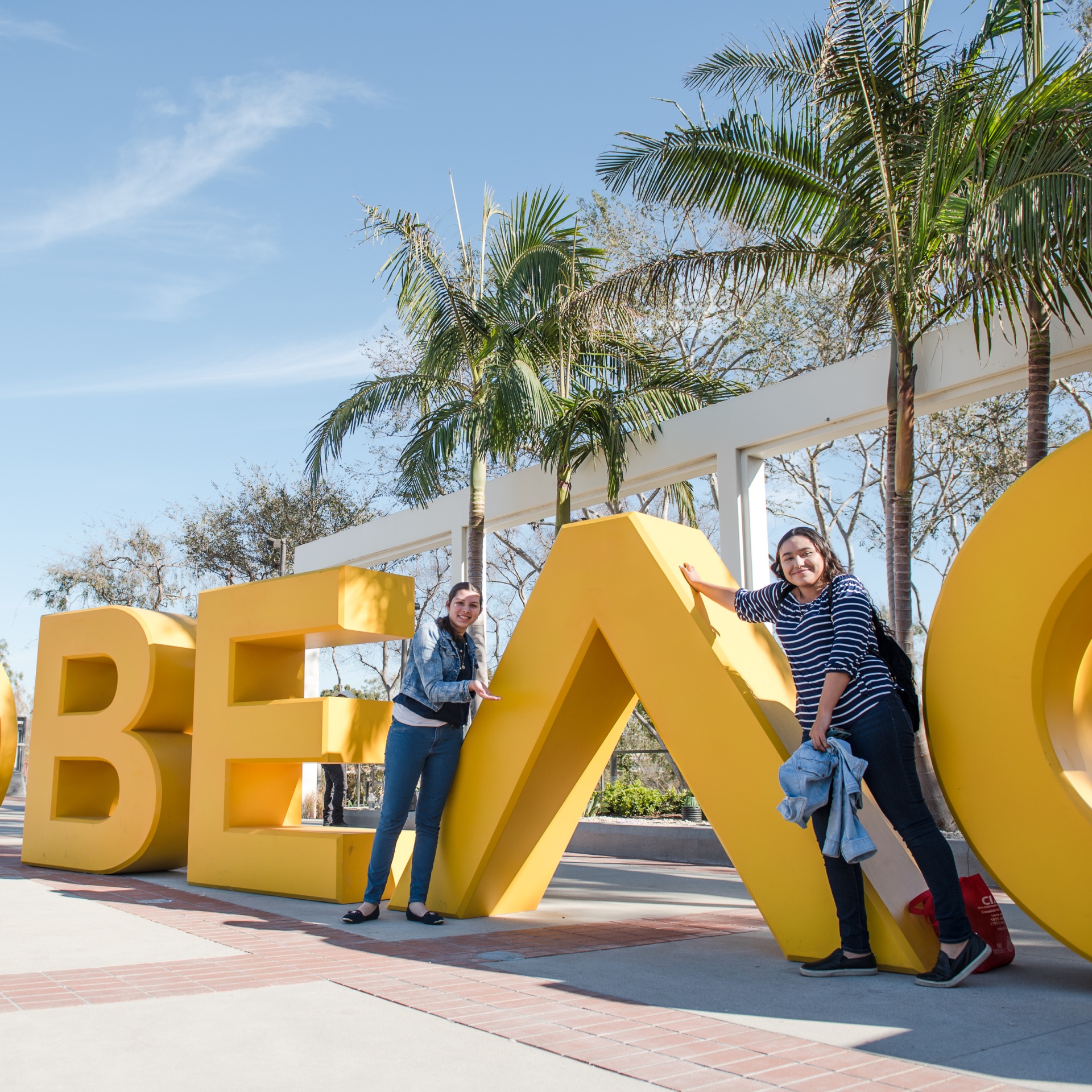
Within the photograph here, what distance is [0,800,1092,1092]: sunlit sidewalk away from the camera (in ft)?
9.78

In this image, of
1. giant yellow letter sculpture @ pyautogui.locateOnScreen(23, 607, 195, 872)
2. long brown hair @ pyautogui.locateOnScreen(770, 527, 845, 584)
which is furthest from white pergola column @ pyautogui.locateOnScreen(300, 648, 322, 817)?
long brown hair @ pyautogui.locateOnScreen(770, 527, 845, 584)

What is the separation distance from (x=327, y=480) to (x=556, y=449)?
50.5ft

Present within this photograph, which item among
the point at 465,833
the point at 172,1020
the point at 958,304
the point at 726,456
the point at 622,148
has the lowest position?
the point at 172,1020

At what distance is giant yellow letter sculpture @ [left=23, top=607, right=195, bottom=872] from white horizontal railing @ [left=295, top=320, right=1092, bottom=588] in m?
5.95

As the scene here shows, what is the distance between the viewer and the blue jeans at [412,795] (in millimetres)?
6000

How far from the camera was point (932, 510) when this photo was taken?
21.3 m

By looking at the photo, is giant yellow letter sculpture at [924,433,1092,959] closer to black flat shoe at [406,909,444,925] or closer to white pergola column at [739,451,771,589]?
black flat shoe at [406,909,444,925]

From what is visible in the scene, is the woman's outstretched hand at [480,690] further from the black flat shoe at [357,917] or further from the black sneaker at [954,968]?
the black sneaker at [954,968]

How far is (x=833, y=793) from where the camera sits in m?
4.17

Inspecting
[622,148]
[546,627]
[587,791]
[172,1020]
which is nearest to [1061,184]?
[622,148]

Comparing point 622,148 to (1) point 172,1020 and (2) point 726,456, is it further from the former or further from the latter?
(1) point 172,1020

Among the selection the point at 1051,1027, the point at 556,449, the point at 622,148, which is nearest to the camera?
the point at 1051,1027

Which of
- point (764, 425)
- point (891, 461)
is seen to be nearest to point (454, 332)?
point (764, 425)

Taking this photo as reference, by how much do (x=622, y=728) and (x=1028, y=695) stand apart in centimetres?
265
